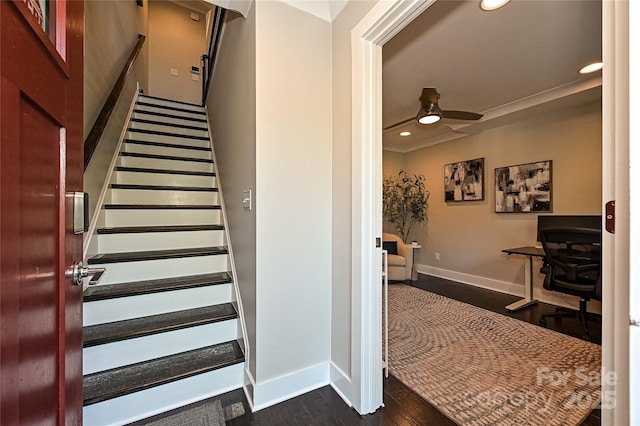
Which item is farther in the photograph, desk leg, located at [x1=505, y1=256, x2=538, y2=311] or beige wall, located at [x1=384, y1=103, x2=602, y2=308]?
desk leg, located at [x1=505, y1=256, x2=538, y2=311]

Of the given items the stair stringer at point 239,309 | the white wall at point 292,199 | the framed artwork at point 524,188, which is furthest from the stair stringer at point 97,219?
the framed artwork at point 524,188

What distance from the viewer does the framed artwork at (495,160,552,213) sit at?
131 inches

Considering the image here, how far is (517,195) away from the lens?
360cm

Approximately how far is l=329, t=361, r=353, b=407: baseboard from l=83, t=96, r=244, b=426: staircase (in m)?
0.60

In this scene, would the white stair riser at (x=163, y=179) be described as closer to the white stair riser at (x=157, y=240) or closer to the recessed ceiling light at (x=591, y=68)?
the white stair riser at (x=157, y=240)

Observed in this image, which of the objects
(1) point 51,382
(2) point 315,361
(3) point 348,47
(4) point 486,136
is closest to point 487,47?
(3) point 348,47

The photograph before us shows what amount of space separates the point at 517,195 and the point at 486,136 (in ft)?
3.33

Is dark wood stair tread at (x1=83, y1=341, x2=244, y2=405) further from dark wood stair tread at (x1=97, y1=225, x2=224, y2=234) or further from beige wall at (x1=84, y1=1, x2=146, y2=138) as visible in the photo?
beige wall at (x1=84, y1=1, x2=146, y2=138)

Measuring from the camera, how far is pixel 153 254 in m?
2.06

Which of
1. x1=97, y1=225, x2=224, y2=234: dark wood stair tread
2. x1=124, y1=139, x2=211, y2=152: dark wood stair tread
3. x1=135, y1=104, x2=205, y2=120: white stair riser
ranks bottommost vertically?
x1=97, y1=225, x2=224, y2=234: dark wood stair tread

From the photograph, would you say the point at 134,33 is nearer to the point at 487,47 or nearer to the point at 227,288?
the point at 227,288

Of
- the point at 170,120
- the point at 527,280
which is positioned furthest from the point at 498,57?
the point at 170,120

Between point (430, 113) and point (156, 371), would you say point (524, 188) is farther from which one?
point (156, 371)

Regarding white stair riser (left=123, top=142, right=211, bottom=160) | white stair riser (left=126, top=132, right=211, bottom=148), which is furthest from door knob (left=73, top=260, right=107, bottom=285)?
white stair riser (left=126, top=132, right=211, bottom=148)
